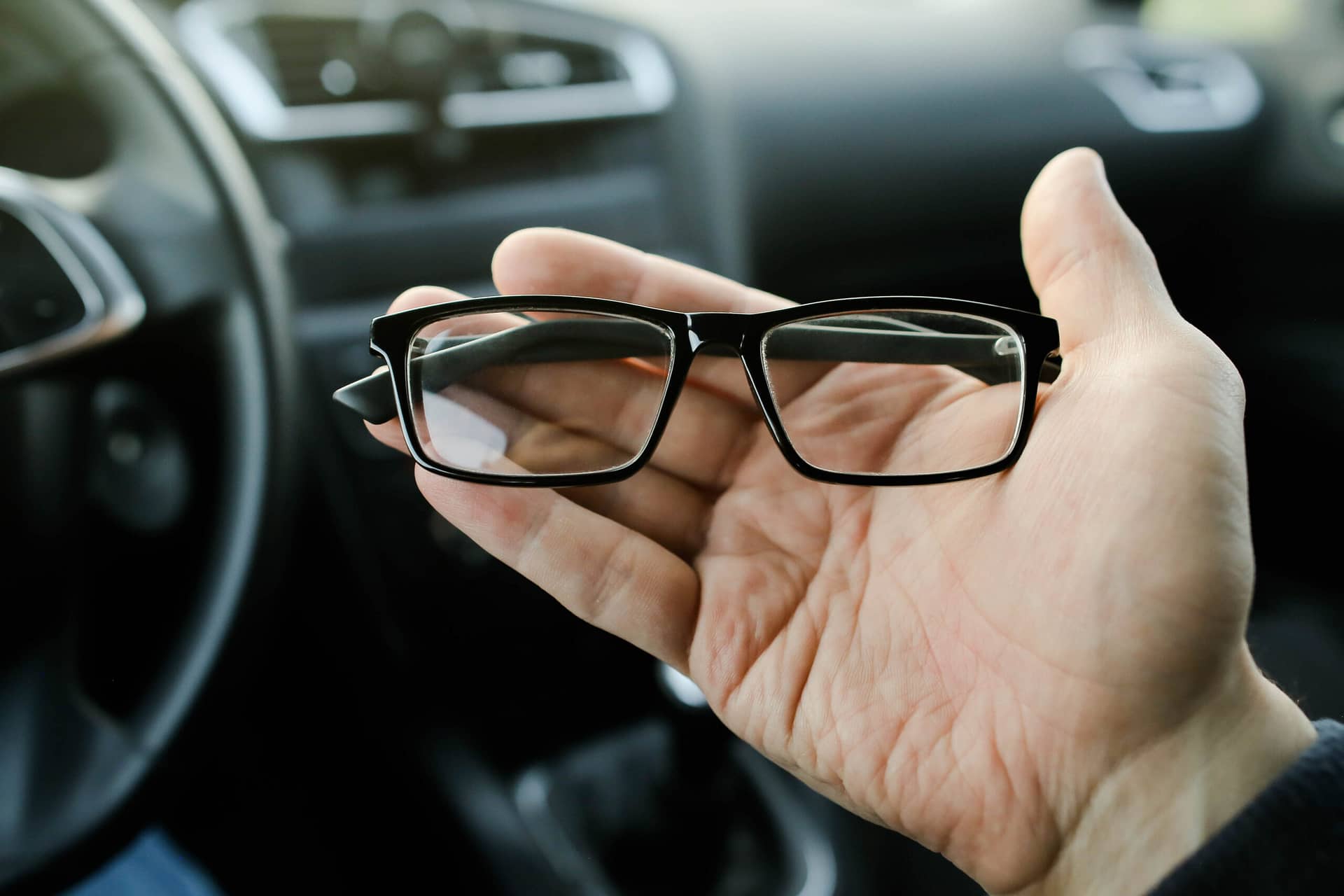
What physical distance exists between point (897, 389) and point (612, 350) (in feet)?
0.94

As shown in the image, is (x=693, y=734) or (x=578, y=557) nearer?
(x=578, y=557)

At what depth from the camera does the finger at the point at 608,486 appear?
0.85 m

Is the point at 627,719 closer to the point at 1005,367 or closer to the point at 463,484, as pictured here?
the point at 463,484

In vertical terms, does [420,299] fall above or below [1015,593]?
above

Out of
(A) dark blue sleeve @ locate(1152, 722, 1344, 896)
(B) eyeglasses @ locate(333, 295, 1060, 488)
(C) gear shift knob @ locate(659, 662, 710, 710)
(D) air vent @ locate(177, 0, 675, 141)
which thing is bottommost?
(C) gear shift knob @ locate(659, 662, 710, 710)

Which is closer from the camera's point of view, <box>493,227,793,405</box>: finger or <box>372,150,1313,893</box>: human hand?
<box>372,150,1313,893</box>: human hand

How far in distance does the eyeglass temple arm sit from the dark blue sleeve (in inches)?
14.5

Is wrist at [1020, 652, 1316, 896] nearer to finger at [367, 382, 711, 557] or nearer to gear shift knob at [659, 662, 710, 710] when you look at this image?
finger at [367, 382, 711, 557]

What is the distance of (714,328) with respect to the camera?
85 centimetres

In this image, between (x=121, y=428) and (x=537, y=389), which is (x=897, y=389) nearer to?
(x=537, y=389)

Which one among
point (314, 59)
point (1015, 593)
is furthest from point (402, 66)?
point (1015, 593)

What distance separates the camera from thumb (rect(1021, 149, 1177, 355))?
77 cm

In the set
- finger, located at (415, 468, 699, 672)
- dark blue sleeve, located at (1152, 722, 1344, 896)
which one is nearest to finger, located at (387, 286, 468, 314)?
finger, located at (415, 468, 699, 672)

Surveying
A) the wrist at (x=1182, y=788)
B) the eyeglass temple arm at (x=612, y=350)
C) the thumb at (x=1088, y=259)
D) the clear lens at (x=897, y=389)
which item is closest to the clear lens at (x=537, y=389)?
the eyeglass temple arm at (x=612, y=350)
